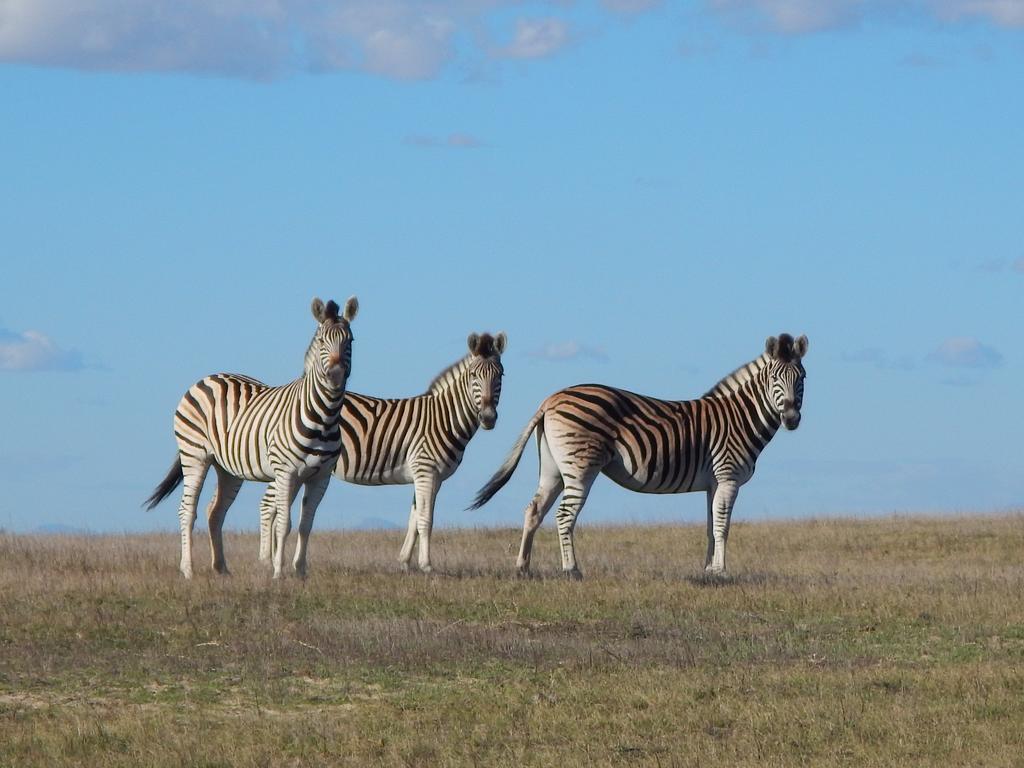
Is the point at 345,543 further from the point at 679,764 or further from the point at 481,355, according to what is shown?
the point at 679,764

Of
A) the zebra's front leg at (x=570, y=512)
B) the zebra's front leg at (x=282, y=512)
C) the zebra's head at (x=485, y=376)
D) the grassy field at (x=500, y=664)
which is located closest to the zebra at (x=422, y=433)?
the zebra's head at (x=485, y=376)

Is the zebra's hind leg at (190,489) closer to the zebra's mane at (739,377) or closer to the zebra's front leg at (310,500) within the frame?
the zebra's front leg at (310,500)

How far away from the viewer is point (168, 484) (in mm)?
19938

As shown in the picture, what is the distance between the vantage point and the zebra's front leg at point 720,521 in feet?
63.3

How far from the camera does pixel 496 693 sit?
37.1ft

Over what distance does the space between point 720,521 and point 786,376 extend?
80.2 inches

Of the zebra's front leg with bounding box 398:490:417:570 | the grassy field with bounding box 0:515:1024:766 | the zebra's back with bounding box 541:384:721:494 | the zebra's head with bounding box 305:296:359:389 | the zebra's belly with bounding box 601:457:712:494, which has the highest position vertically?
the zebra's head with bounding box 305:296:359:389

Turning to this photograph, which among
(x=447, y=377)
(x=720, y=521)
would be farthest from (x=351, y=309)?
(x=720, y=521)

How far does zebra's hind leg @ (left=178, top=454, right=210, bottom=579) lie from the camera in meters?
18.3

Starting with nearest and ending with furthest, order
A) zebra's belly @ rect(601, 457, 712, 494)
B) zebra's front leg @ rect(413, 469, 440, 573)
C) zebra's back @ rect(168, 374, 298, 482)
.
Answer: zebra's back @ rect(168, 374, 298, 482) → zebra's front leg @ rect(413, 469, 440, 573) → zebra's belly @ rect(601, 457, 712, 494)

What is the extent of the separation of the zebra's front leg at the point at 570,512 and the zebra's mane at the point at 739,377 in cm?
215

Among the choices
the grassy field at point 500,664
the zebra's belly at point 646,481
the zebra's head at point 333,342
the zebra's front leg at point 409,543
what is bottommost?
the grassy field at point 500,664

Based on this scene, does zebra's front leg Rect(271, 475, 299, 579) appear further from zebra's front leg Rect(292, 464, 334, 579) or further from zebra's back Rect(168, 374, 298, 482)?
zebra's back Rect(168, 374, 298, 482)

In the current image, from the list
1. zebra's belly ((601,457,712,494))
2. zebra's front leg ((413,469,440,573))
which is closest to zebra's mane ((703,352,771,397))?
zebra's belly ((601,457,712,494))
